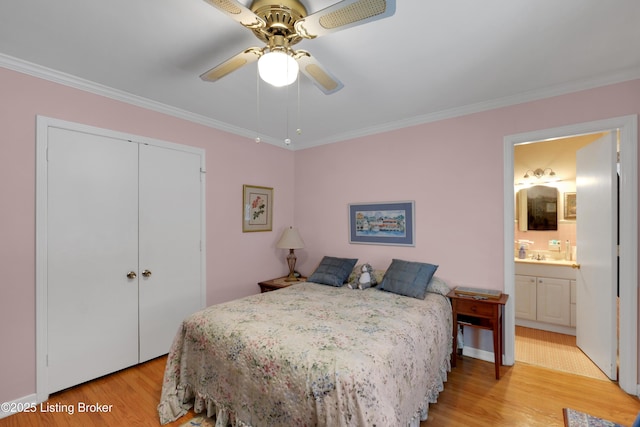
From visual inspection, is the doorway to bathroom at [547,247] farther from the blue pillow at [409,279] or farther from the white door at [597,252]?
the blue pillow at [409,279]

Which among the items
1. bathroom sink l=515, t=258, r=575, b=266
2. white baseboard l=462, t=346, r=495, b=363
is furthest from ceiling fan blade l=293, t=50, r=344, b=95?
bathroom sink l=515, t=258, r=575, b=266

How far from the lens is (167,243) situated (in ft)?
9.71

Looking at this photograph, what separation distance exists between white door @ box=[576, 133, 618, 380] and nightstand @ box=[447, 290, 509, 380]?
0.79 meters

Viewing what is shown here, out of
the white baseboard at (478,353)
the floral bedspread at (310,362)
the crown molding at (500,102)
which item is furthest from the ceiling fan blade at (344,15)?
the white baseboard at (478,353)

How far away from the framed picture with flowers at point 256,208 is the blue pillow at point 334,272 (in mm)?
1016

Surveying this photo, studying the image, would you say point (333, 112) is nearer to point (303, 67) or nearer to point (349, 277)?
point (303, 67)

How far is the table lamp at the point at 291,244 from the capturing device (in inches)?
151

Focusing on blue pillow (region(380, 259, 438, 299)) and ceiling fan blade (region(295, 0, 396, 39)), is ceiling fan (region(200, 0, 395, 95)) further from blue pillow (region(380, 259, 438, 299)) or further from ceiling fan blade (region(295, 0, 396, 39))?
blue pillow (region(380, 259, 438, 299))

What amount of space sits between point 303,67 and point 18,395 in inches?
119

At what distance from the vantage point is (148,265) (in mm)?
2830

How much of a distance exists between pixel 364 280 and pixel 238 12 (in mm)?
2521

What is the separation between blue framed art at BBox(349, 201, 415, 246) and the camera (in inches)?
131

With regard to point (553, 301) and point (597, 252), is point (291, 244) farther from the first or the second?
point (553, 301)

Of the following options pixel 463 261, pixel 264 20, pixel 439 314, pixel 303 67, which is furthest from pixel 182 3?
pixel 463 261
